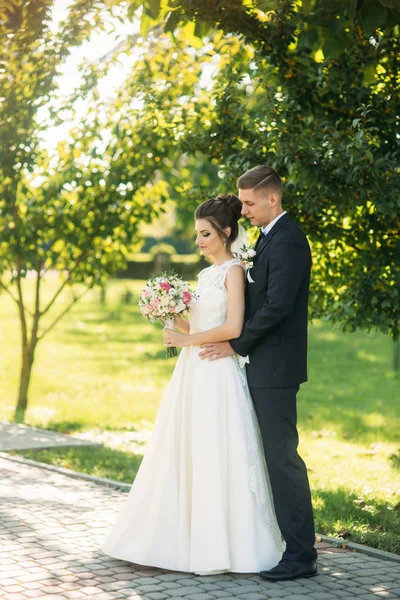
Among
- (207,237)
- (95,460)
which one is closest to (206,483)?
(207,237)

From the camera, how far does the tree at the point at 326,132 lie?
726 cm

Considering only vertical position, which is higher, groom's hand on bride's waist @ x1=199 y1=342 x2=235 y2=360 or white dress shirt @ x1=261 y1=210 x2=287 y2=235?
white dress shirt @ x1=261 y1=210 x2=287 y2=235

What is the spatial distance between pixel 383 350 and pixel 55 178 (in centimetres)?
1299

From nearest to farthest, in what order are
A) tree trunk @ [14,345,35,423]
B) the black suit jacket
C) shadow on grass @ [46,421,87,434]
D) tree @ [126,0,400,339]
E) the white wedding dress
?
1. the black suit jacket
2. the white wedding dress
3. tree @ [126,0,400,339]
4. shadow on grass @ [46,421,87,434]
5. tree trunk @ [14,345,35,423]

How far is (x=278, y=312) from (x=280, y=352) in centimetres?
27

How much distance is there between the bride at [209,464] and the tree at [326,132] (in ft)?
5.81

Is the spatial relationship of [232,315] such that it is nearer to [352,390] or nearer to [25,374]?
[25,374]

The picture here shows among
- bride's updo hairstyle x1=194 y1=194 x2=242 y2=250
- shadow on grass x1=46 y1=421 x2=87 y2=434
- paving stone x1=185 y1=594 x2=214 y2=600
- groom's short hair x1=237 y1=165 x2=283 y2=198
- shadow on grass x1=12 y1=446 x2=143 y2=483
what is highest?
groom's short hair x1=237 y1=165 x2=283 y2=198

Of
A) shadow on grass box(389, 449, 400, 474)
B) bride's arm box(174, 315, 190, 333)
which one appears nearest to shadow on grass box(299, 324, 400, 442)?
shadow on grass box(389, 449, 400, 474)

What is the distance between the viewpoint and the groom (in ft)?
17.8

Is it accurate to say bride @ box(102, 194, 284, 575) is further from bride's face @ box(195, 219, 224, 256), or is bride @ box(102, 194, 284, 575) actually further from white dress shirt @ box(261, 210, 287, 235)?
white dress shirt @ box(261, 210, 287, 235)

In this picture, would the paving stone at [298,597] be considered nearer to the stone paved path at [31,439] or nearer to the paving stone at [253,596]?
the paving stone at [253,596]

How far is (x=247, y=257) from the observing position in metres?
5.62

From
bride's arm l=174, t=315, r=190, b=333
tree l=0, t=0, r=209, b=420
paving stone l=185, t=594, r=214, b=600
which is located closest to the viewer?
paving stone l=185, t=594, r=214, b=600
